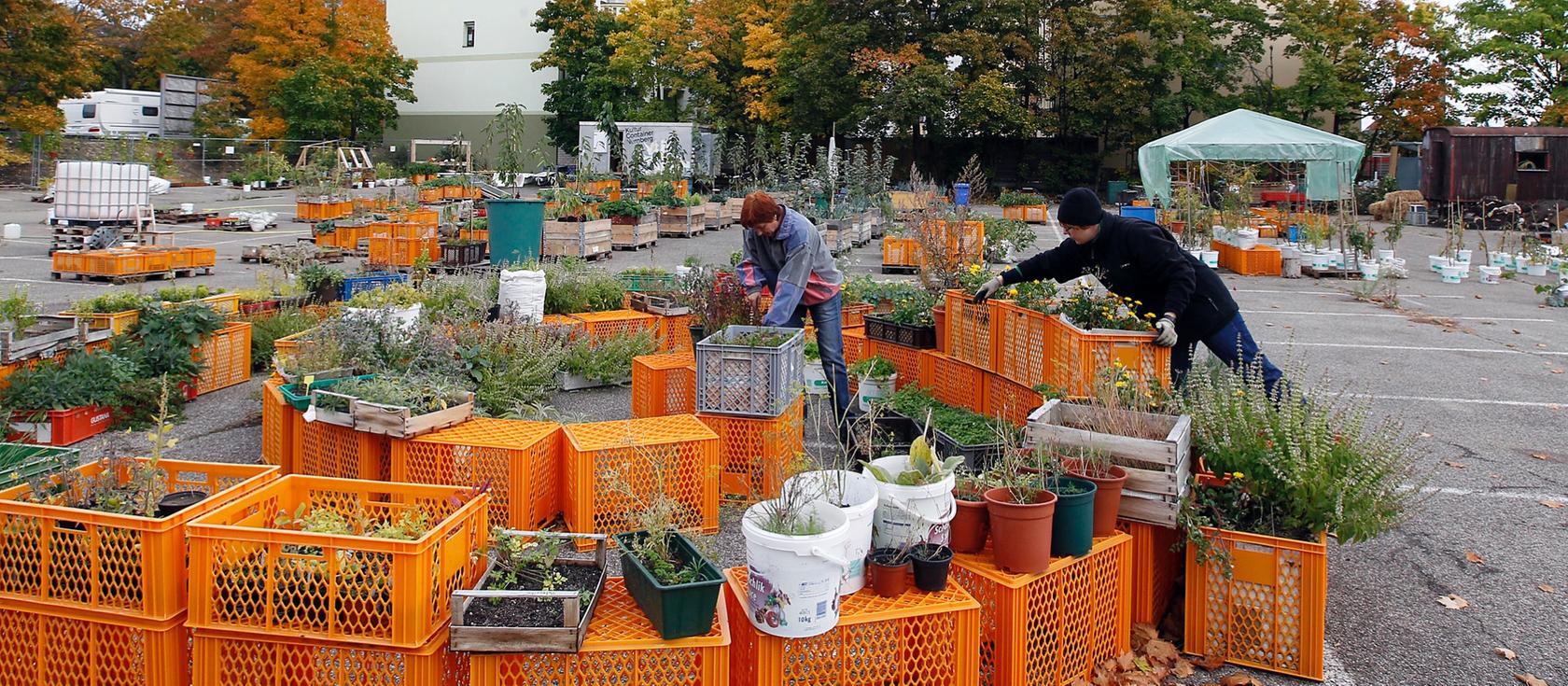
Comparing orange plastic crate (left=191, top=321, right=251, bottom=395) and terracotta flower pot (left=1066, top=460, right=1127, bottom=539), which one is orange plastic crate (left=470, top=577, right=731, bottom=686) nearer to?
terracotta flower pot (left=1066, top=460, right=1127, bottom=539)

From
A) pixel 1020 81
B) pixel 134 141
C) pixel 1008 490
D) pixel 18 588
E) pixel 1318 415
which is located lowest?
pixel 18 588

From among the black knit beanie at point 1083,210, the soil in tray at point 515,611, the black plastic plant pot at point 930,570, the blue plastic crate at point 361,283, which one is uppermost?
the black knit beanie at point 1083,210

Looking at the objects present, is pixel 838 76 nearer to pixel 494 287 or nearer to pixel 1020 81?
pixel 1020 81

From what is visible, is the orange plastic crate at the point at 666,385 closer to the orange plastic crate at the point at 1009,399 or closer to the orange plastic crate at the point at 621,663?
the orange plastic crate at the point at 1009,399

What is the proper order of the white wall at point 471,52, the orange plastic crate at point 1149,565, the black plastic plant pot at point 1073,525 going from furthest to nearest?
Result: the white wall at point 471,52 < the orange plastic crate at point 1149,565 < the black plastic plant pot at point 1073,525

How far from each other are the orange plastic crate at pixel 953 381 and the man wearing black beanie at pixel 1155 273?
3.11 feet

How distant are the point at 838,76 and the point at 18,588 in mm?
39818

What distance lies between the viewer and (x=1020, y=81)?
41938 mm

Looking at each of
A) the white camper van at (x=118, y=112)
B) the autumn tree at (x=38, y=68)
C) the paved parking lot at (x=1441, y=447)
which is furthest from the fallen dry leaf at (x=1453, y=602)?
the white camper van at (x=118, y=112)

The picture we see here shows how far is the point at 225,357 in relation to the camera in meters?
8.61

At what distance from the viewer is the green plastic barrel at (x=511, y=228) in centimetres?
1509

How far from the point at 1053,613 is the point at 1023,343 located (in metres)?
2.63

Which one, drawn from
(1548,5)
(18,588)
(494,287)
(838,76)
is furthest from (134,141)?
(1548,5)

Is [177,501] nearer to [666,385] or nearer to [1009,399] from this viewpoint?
[666,385]
